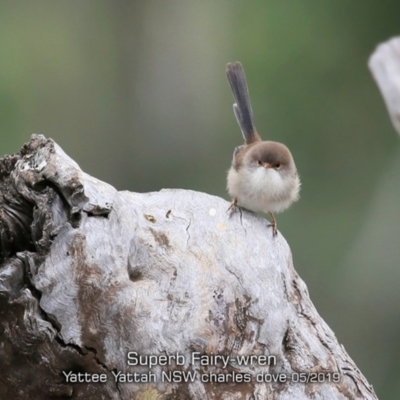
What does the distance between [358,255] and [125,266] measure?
4.88m

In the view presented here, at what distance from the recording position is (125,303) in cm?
248

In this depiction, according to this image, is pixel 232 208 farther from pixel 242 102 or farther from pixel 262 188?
pixel 242 102

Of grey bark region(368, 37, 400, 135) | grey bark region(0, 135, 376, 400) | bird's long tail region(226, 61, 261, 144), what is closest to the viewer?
grey bark region(0, 135, 376, 400)

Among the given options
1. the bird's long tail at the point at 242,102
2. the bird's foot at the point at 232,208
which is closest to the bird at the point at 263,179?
the bird's foot at the point at 232,208

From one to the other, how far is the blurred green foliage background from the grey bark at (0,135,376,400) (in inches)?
161

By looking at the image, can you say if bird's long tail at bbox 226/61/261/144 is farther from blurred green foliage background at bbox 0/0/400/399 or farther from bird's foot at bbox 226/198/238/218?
blurred green foliage background at bbox 0/0/400/399

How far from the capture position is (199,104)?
748 centimetres

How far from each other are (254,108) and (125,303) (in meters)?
5.75

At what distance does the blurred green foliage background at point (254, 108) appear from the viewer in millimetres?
7055

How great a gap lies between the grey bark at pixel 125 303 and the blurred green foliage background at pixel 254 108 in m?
4.10

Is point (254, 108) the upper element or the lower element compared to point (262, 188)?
lower

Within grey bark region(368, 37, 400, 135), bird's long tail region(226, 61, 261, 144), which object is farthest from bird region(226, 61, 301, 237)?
grey bark region(368, 37, 400, 135)

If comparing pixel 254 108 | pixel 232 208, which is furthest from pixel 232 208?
pixel 254 108

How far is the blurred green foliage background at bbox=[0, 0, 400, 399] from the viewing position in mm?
7055
